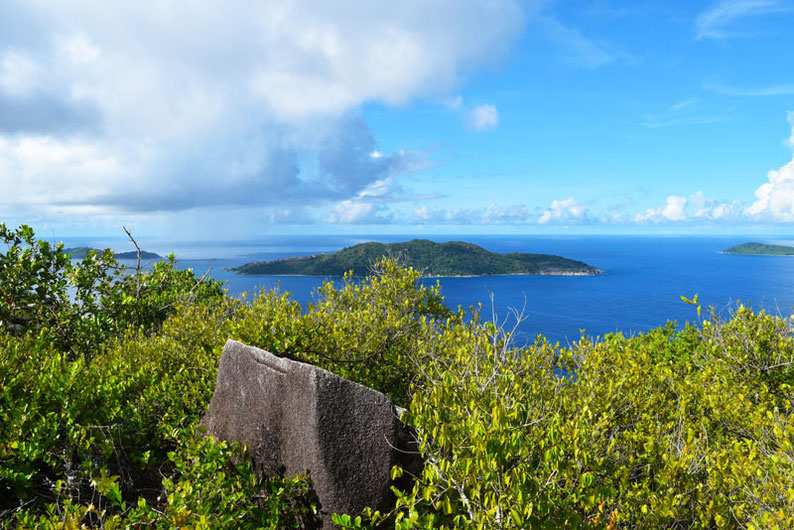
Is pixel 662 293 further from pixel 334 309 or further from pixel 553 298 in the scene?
pixel 334 309

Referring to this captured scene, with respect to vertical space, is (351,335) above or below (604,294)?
above

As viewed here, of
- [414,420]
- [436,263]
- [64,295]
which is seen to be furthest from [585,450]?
[436,263]

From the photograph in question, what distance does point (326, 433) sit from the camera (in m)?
7.09

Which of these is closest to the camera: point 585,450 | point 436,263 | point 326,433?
point 585,450

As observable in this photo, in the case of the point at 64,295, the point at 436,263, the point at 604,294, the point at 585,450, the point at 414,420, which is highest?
the point at 64,295

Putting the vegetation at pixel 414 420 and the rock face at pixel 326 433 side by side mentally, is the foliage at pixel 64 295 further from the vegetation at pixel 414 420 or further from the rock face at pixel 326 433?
the rock face at pixel 326 433

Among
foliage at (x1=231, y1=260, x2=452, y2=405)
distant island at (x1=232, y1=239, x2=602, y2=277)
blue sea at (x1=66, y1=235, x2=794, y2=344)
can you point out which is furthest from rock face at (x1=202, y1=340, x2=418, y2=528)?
distant island at (x1=232, y1=239, x2=602, y2=277)

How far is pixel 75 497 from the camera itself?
7441mm

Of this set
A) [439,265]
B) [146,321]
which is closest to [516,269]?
[439,265]

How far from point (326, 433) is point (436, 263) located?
16617 cm

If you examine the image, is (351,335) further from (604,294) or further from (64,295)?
(604,294)

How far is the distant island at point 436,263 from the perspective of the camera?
536 feet

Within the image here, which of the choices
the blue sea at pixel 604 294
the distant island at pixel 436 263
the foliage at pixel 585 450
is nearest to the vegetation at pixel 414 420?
the foliage at pixel 585 450

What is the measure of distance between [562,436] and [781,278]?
718 feet
